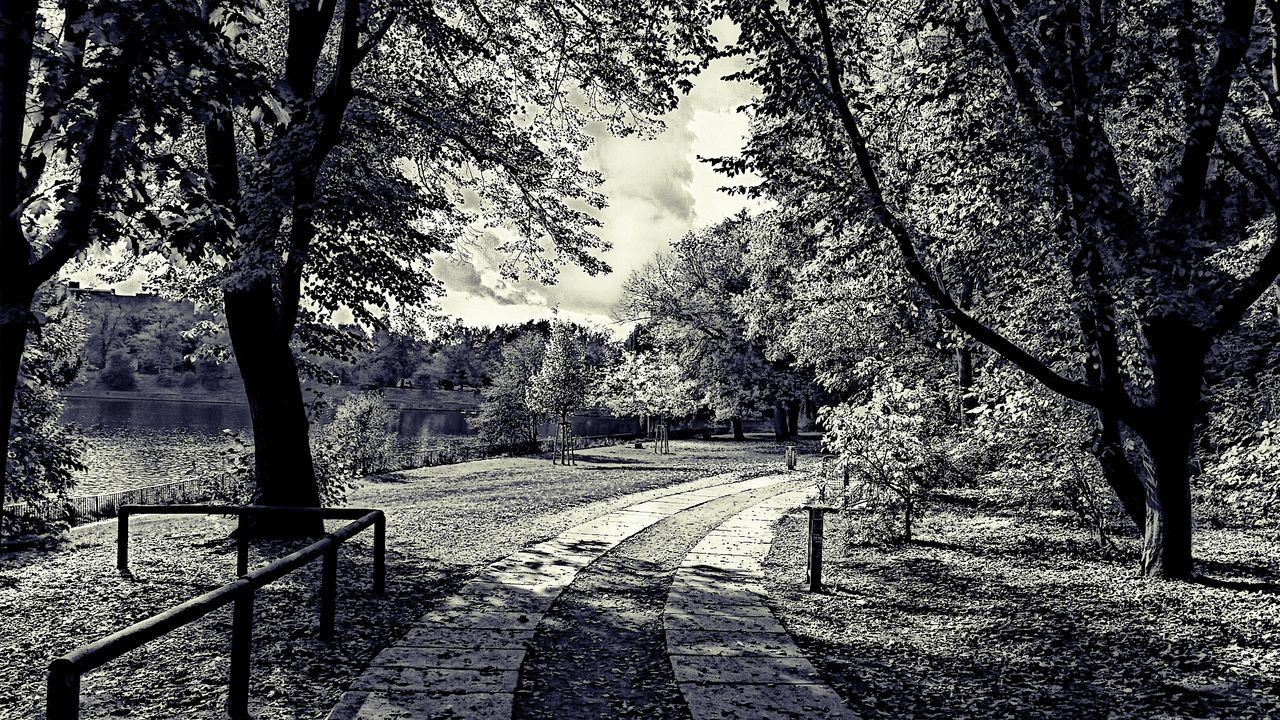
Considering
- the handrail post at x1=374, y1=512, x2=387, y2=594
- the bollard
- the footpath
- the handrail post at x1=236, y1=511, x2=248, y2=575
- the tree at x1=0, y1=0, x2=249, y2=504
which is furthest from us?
the bollard

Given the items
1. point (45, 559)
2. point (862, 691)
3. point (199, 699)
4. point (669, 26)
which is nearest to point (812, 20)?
point (669, 26)

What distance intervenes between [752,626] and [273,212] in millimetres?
6720

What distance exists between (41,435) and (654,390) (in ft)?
91.7

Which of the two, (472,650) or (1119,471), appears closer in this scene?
(472,650)

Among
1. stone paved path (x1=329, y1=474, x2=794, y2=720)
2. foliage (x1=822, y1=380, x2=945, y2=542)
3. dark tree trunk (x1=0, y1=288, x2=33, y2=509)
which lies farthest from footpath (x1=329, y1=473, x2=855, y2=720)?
dark tree trunk (x1=0, y1=288, x2=33, y2=509)

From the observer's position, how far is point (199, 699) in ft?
15.7

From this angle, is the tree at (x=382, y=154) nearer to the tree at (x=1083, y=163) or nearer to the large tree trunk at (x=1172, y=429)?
the tree at (x=1083, y=163)

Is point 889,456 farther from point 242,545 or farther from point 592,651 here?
point 242,545

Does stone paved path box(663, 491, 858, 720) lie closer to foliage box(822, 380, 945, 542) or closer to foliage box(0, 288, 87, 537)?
foliage box(822, 380, 945, 542)

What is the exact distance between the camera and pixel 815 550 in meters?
8.02

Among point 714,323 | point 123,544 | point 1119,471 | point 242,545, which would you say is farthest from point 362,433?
point 1119,471

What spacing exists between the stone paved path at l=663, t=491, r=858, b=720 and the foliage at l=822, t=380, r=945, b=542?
1.99 metres

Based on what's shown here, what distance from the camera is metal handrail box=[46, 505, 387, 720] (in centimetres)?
260

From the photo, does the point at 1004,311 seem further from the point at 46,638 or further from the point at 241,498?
the point at 241,498
